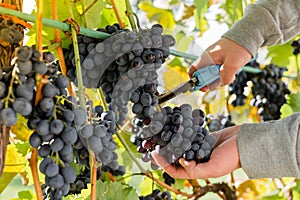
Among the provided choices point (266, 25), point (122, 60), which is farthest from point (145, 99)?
point (266, 25)

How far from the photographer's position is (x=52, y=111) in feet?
1.90

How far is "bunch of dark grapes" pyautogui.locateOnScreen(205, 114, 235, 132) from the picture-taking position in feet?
4.74

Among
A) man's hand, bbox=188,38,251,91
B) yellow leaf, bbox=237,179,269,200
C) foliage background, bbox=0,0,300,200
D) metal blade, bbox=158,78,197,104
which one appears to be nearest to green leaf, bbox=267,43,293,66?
foliage background, bbox=0,0,300,200

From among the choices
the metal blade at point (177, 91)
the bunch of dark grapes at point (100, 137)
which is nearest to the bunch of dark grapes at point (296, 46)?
the metal blade at point (177, 91)

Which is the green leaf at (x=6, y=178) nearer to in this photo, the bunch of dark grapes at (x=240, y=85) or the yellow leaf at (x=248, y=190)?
the bunch of dark grapes at (x=240, y=85)

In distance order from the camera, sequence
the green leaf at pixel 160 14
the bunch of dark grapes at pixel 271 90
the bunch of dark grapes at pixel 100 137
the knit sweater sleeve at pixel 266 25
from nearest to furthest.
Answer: the bunch of dark grapes at pixel 100 137 < the knit sweater sleeve at pixel 266 25 < the bunch of dark grapes at pixel 271 90 < the green leaf at pixel 160 14

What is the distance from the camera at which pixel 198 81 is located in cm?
94

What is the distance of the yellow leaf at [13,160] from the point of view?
107 centimetres

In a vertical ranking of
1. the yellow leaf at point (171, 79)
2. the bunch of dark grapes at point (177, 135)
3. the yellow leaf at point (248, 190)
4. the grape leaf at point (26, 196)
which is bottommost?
the yellow leaf at point (248, 190)

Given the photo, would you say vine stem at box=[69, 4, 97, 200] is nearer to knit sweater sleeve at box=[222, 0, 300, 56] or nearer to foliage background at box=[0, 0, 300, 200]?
foliage background at box=[0, 0, 300, 200]

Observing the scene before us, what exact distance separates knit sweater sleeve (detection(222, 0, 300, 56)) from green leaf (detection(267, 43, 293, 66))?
44 cm

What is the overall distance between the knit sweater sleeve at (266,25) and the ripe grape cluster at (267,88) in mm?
268

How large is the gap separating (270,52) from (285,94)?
0.78 ft

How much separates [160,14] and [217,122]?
39 centimetres
